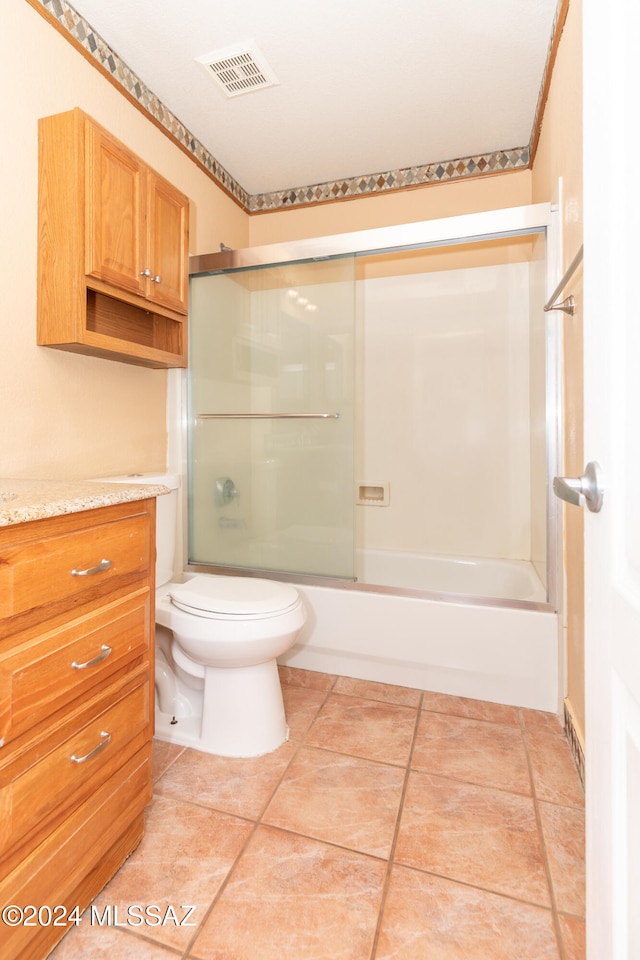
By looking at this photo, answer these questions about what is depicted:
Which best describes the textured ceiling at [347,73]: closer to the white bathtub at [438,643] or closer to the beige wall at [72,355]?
the beige wall at [72,355]

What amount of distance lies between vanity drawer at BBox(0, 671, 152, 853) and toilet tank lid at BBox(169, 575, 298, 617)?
38 cm

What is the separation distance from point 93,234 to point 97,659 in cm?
121

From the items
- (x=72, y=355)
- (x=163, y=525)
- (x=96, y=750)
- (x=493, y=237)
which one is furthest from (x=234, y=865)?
(x=493, y=237)

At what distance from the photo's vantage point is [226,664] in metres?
1.50

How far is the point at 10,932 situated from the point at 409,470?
2.22m

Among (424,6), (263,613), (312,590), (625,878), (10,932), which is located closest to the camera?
(625,878)

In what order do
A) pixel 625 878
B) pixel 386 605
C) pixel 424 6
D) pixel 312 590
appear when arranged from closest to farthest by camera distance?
1. pixel 625 878
2. pixel 424 6
3. pixel 386 605
4. pixel 312 590

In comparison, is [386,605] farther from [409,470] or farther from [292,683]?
[409,470]

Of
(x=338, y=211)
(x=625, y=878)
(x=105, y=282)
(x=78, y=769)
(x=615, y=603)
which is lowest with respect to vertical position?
(x=78, y=769)

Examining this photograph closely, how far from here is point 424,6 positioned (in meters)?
1.59

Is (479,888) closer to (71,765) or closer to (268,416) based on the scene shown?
(71,765)

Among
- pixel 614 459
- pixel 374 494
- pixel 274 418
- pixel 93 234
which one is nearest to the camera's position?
pixel 614 459

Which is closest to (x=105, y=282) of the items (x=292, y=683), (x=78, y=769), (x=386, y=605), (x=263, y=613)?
(x=263, y=613)

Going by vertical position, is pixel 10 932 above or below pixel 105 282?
below
